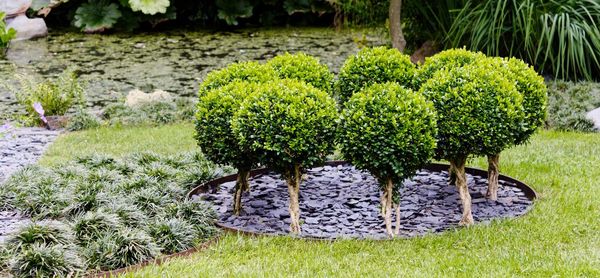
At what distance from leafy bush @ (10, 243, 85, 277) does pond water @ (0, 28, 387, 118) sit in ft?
19.8

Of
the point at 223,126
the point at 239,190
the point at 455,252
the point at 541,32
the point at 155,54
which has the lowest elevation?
the point at 155,54

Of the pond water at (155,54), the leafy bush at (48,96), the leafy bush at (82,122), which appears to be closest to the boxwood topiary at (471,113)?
the leafy bush at (82,122)

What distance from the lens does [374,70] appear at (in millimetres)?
6664

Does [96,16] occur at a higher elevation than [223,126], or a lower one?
lower

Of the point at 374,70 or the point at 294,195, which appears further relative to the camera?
the point at 374,70

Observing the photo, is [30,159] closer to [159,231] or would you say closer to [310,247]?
[159,231]

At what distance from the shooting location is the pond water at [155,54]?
12250mm

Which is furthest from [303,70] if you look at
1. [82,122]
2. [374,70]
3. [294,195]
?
[82,122]

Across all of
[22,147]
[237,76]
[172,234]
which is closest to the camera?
[172,234]

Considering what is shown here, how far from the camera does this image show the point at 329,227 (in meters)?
5.66

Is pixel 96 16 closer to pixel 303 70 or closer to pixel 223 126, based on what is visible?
pixel 303 70

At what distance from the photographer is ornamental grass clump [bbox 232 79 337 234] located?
5.11m

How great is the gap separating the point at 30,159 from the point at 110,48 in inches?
317

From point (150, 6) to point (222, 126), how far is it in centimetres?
1235
